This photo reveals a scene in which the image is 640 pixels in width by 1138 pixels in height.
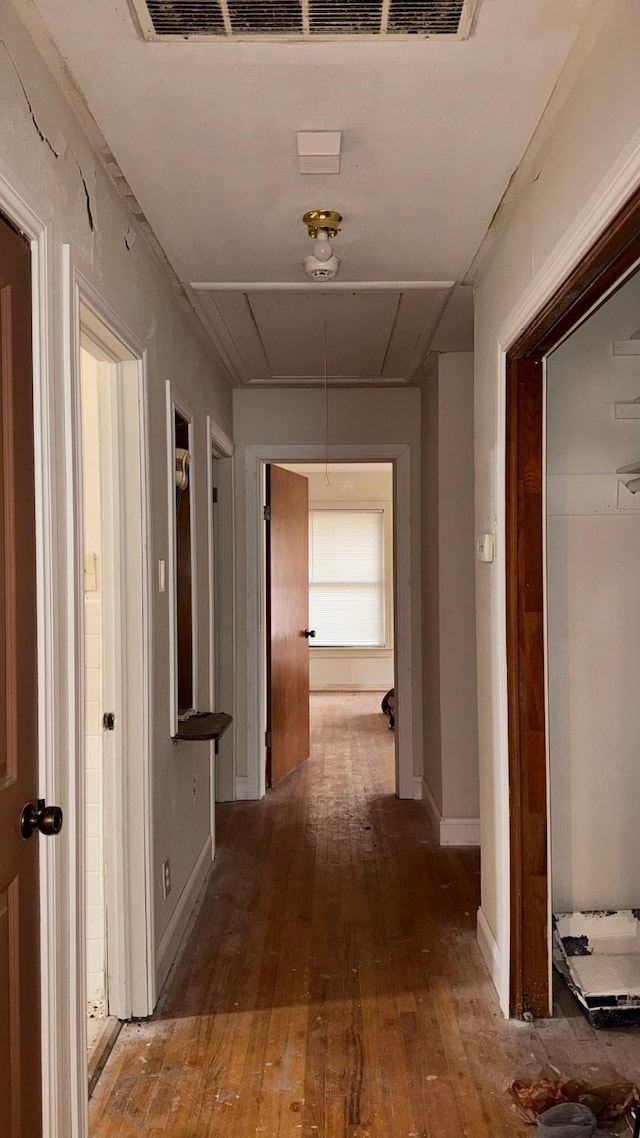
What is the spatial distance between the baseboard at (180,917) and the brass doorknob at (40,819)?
1297 millimetres

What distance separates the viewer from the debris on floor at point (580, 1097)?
210 centimetres

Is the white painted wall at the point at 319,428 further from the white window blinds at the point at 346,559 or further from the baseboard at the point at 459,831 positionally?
the white window blinds at the point at 346,559

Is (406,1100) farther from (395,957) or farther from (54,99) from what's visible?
(54,99)

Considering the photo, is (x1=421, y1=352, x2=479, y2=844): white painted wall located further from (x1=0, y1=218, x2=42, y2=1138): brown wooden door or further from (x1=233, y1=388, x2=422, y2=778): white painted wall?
(x1=0, y1=218, x2=42, y2=1138): brown wooden door

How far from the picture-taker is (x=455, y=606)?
13.7ft

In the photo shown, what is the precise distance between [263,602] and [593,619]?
2.49 m

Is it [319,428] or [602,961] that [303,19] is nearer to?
[602,961]

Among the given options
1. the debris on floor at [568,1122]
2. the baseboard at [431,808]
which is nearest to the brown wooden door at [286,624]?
the baseboard at [431,808]

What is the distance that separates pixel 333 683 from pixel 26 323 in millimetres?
7841

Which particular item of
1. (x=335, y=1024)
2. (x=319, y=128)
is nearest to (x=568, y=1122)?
(x=335, y=1024)

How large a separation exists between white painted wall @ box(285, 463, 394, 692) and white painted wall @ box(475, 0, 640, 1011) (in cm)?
610

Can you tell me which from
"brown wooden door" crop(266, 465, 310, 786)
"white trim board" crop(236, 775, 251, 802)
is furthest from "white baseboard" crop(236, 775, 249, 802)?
"brown wooden door" crop(266, 465, 310, 786)

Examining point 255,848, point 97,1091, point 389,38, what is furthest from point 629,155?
point 255,848

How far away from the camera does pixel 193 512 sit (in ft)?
11.4
